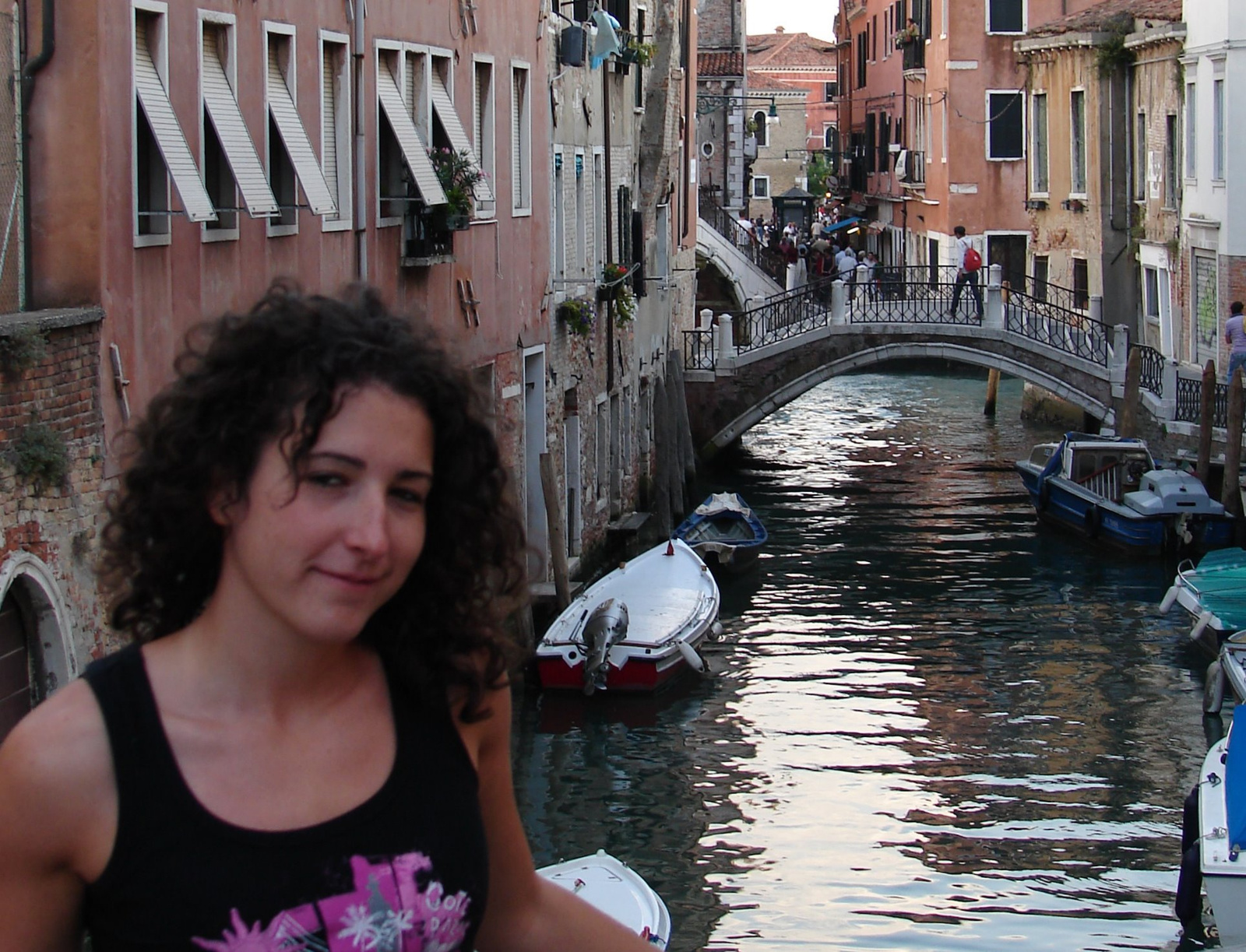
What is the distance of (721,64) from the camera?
3784 centimetres

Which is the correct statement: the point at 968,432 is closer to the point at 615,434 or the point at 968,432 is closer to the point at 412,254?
the point at 615,434

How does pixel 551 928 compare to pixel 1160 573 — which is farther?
pixel 1160 573

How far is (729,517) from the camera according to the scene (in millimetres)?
17875

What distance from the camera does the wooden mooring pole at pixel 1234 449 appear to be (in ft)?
54.3

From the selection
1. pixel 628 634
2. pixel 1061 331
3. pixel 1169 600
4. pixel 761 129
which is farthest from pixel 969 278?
pixel 761 129

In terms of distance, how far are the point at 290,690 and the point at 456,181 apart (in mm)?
10264

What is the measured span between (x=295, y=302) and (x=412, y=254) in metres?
9.98

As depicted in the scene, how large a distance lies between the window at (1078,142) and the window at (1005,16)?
384cm

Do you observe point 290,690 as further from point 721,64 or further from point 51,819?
point 721,64

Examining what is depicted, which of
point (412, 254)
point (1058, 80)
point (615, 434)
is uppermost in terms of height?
point (1058, 80)

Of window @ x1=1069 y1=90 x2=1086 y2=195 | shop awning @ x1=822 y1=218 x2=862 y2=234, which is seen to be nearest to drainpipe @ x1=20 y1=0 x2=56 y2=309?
window @ x1=1069 y1=90 x2=1086 y2=195

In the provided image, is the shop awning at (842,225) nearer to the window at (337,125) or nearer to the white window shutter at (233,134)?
the window at (337,125)

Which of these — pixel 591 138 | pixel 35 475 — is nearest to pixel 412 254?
pixel 35 475

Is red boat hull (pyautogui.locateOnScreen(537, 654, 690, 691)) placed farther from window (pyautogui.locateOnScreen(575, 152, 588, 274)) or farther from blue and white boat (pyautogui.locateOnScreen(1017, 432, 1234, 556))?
blue and white boat (pyautogui.locateOnScreen(1017, 432, 1234, 556))
